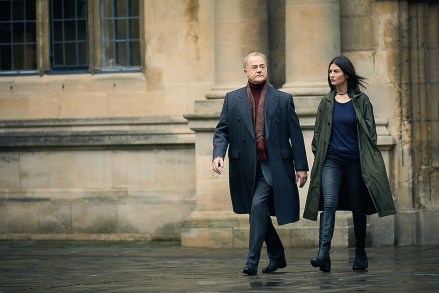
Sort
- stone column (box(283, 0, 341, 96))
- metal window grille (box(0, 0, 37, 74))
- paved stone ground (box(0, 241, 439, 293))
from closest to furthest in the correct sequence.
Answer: paved stone ground (box(0, 241, 439, 293))
stone column (box(283, 0, 341, 96))
metal window grille (box(0, 0, 37, 74))

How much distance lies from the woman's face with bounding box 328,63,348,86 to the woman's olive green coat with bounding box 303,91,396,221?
162 millimetres

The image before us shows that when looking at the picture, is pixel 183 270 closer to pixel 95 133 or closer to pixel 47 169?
pixel 95 133

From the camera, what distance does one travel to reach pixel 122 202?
1761 centimetres

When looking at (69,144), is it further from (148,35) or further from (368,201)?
(368,201)

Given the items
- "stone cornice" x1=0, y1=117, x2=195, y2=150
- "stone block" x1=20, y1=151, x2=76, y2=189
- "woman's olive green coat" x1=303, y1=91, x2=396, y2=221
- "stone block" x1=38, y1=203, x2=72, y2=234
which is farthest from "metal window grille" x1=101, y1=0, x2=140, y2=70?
"woman's olive green coat" x1=303, y1=91, x2=396, y2=221

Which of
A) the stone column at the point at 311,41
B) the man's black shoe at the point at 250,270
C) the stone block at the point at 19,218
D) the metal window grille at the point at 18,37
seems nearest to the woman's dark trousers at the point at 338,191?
the man's black shoe at the point at 250,270

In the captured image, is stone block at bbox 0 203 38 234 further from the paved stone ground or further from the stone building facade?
the paved stone ground

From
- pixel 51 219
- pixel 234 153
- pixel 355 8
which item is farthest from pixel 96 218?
pixel 234 153

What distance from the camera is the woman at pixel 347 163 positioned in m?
12.6

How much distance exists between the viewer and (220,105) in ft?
54.2

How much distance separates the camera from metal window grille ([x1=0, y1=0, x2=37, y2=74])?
1844 centimetres

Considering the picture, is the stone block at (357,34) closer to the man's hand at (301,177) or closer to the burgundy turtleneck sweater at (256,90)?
the burgundy turtleneck sweater at (256,90)

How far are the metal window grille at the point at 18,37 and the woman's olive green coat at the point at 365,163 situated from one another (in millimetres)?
6540

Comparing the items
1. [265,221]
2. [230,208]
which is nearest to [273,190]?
[265,221]
